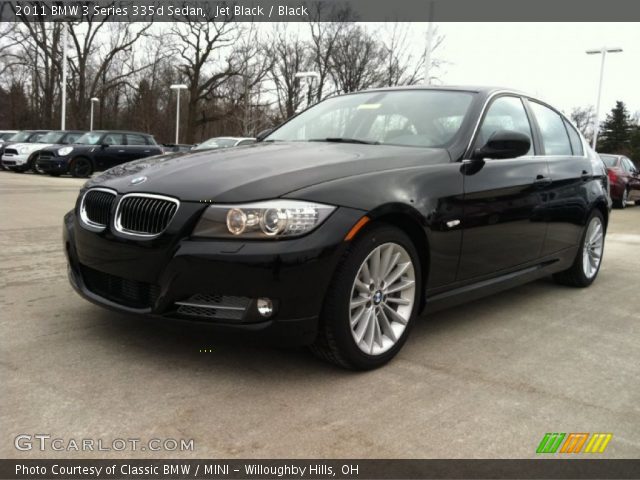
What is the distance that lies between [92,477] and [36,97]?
56.8m

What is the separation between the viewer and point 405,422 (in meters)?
2.55

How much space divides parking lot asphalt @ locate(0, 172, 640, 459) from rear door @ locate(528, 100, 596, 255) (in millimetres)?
772

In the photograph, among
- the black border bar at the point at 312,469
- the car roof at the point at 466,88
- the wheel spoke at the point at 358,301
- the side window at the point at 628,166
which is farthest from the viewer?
the side window at the point at 628,166

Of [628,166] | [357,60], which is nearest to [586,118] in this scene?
[357,60]

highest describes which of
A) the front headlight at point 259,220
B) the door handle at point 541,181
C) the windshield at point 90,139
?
the door handle at point 541,181

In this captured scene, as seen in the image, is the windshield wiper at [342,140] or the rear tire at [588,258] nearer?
the windshield wiper at [342,140]

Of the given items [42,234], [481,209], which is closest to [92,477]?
[481,209]

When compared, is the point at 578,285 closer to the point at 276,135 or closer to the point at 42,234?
the point at 276,135

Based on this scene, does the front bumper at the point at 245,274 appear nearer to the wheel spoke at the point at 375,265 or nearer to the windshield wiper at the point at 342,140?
the wheel spoke at the point at 375,265

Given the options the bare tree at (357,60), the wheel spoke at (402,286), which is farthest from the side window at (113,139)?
the bare tree at (357,60)

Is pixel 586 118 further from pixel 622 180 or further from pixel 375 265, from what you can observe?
pixel 375 265

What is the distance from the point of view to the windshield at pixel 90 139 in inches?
782

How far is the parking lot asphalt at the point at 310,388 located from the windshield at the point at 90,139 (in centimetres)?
1686

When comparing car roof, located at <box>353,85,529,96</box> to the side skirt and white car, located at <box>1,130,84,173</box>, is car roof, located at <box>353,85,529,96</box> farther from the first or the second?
white car, located at <box>1,130,84,173</box>
